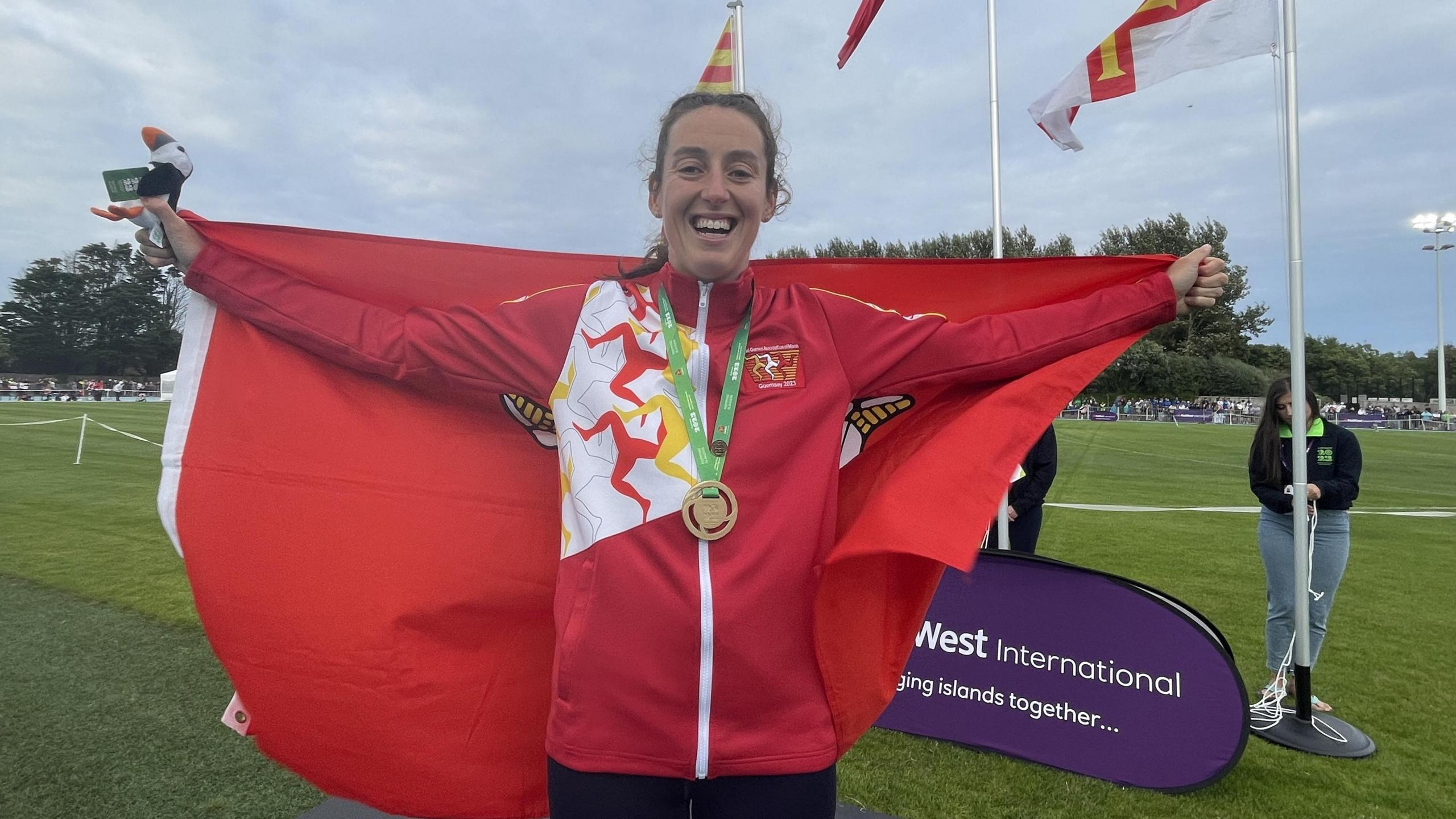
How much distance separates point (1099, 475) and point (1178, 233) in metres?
43.5

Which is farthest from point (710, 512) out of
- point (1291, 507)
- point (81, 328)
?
point (81, 328)

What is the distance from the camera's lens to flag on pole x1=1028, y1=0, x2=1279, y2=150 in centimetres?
390

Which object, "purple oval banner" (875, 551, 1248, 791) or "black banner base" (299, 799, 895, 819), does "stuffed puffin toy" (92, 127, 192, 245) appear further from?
"purple oval banner" (875, 551, 1248, 791)

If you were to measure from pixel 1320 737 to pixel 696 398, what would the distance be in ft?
14.6

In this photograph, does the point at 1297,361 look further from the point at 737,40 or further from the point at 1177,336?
the point at 1177,336

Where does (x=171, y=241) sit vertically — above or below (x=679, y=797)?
above

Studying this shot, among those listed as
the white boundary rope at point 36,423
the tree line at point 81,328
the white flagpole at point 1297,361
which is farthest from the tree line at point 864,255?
the white flagpole at point 1297,361

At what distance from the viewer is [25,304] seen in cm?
5981

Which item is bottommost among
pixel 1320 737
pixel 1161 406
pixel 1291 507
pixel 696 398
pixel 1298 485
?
pixel 1320 737

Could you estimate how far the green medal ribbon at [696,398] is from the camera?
5.36 ft

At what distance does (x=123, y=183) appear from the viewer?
1.91 meters

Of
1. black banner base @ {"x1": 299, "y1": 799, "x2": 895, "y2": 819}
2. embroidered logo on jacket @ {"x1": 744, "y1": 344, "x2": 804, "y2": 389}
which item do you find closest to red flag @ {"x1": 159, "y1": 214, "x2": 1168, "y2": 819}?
embroidered logo on jacket @ {"x1": 744, "y1": 344, "x2": 804, "y2": 389}

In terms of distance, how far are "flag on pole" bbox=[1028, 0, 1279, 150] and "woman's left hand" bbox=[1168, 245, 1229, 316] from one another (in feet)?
8.21

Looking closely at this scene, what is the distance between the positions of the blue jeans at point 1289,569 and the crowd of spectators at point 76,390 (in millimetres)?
58938
